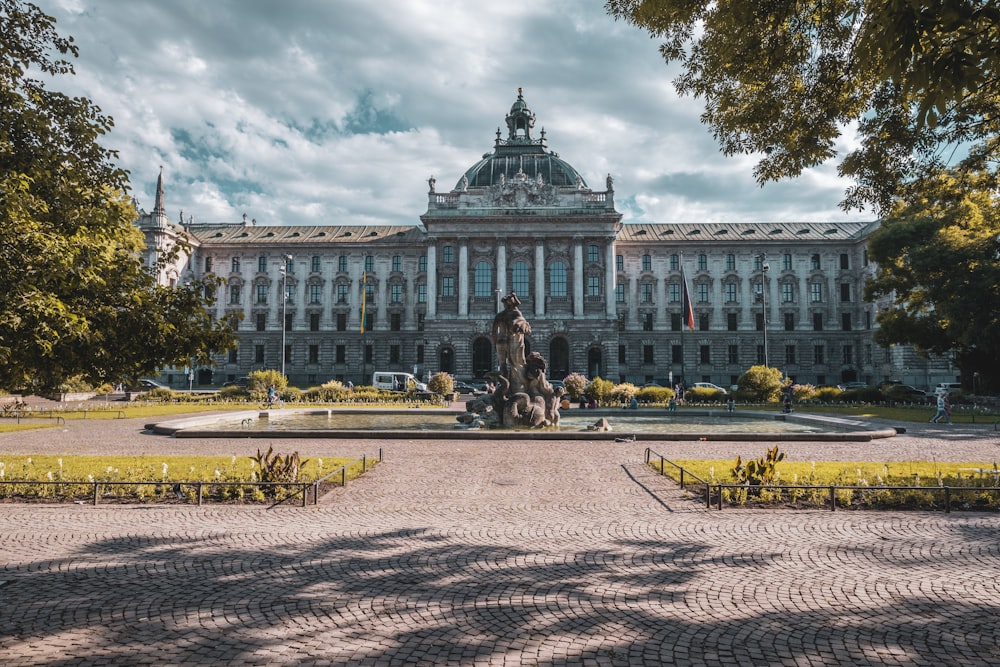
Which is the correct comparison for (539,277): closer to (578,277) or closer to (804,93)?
(578,277)

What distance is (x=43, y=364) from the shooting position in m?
8.60

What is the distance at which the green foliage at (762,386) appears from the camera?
3709 cm

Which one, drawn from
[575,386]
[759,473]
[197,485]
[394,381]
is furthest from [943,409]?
[394,381]

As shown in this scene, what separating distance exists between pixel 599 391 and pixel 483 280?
2974 centimetres

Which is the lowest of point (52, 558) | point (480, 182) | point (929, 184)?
point (52, 558)

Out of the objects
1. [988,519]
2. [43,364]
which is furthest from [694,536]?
[43,364]

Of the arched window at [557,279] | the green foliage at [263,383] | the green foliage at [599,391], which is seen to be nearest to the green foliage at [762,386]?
the green foliage at [599,391]

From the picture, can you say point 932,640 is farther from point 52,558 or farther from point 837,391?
point 837,391

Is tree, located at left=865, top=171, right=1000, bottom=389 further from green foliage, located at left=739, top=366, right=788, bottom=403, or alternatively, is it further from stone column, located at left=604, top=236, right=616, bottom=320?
stone column, located at left=604, top=236, right=616, bottom=320

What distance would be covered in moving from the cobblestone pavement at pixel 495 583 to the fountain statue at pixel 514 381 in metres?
11.0

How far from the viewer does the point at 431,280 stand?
63250 mm

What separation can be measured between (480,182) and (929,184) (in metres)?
55.5

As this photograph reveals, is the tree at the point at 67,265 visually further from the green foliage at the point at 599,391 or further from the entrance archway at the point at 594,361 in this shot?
the entrance archway at the point at 594,361

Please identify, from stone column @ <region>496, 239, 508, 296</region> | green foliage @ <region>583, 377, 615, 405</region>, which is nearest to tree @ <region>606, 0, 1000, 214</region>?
green foliage @ <region>583, 377, 615, 405</region>
